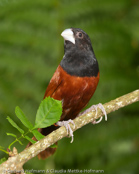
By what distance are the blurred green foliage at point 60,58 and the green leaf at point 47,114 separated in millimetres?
2274

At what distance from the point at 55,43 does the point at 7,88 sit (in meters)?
0.86

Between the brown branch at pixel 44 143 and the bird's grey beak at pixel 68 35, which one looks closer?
the brown branch at pixel 44 143

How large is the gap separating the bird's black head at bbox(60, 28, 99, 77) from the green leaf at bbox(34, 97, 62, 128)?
999mm

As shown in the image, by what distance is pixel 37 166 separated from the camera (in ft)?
12.4

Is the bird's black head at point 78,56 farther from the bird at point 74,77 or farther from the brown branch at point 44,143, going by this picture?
the brown branch at point 44,143

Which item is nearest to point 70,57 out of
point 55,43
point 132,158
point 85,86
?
point 85,86

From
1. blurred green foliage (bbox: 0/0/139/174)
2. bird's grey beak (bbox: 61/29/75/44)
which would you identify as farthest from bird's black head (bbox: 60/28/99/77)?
blurred green foliage (bbox: 0/0/139/174)

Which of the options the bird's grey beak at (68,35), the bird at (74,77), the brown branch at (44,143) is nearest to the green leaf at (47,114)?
the brown branch at (44,143)

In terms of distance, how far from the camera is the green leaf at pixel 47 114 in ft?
5.25

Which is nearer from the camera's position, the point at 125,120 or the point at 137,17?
the point at 125,120

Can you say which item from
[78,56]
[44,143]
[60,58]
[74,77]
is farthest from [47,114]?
[60,58]

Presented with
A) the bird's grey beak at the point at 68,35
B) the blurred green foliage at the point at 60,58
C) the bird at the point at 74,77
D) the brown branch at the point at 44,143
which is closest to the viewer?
the brown branch at the point at 44,143

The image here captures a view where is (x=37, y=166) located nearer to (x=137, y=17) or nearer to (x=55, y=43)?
(x=55, y=43)

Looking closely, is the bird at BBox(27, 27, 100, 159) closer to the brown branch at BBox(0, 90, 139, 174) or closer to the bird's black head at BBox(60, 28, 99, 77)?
the bird's black head at BBox(60, 28, 99, 77)
